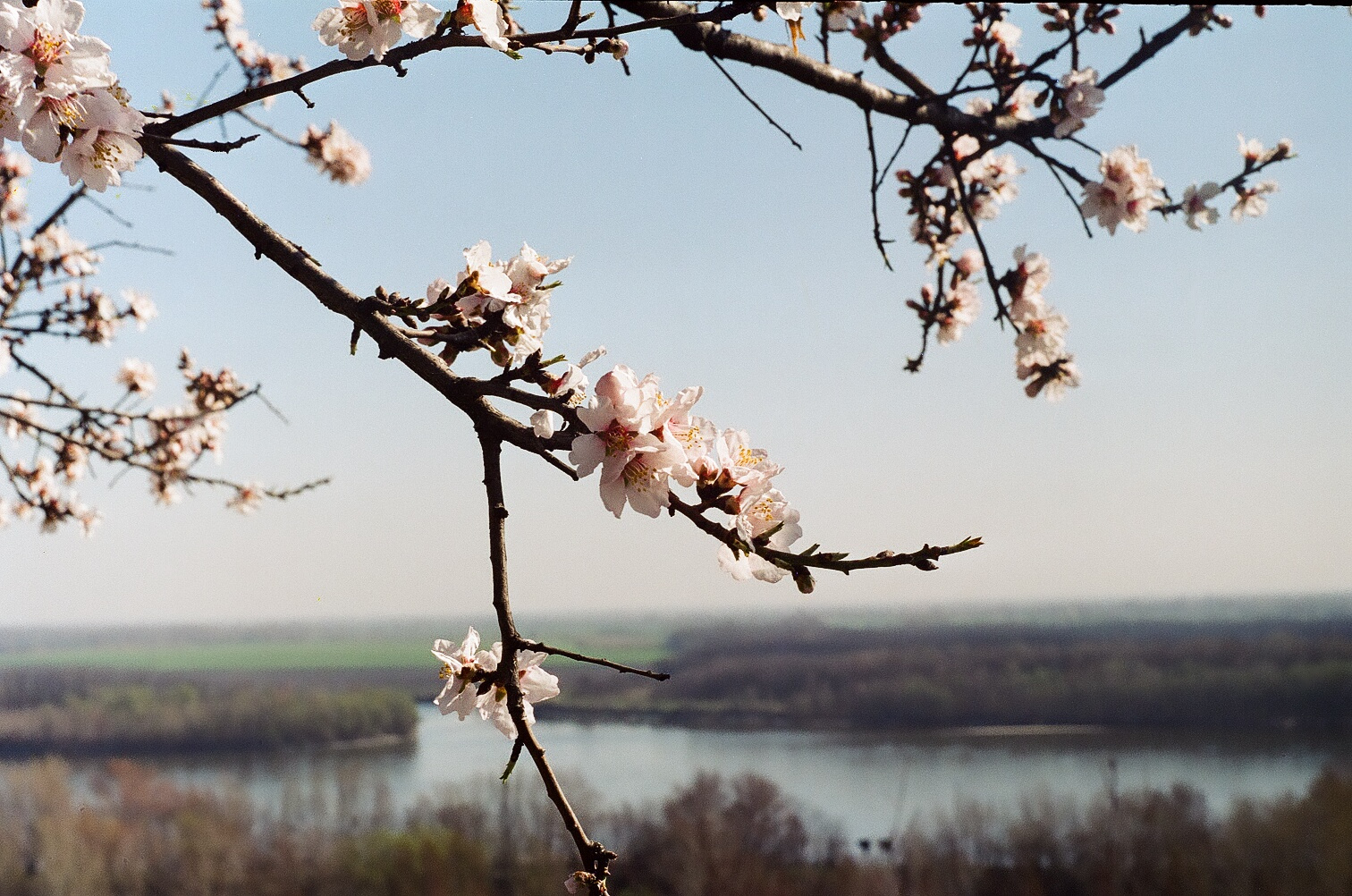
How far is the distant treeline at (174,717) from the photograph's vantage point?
4.79 meters

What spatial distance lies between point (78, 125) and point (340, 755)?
4.72 metres

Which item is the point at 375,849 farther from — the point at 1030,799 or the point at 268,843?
the point at 1030,799

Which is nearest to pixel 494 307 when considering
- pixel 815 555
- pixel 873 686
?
pixel 815 555

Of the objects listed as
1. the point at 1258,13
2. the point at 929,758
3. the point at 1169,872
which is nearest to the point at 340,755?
the point at 929,758

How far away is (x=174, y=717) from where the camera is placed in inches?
189

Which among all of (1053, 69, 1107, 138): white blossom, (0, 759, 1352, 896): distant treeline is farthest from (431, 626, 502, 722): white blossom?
(0, 759, 1352, 896): distant treeline

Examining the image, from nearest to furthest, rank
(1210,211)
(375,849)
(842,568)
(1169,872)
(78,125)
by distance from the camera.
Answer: (842,568), (78,125), (1210,211), (1169,872), (375,849)

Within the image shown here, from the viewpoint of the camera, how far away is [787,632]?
5090mm

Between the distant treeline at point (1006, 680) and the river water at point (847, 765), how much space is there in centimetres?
9

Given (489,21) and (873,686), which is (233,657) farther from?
(489,21)

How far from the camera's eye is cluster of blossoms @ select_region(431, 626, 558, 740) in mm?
730

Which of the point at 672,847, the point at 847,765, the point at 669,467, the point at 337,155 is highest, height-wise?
the point at 337,155

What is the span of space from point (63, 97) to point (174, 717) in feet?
16.1

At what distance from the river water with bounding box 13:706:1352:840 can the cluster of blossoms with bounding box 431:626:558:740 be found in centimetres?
372
